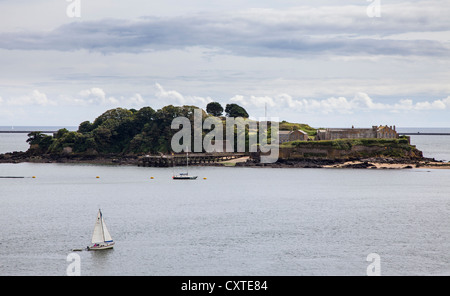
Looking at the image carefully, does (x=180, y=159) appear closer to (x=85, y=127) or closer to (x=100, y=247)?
(x=85, y=127)

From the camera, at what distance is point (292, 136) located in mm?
143375

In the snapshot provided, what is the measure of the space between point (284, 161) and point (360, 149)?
1690 cm

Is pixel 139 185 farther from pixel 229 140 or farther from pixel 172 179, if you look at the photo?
pixel 229 140

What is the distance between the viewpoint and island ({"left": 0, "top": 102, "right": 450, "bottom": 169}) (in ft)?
431

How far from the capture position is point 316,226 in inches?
2329

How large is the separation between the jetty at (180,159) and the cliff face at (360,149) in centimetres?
2027

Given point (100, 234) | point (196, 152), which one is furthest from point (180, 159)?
point (100, 234)

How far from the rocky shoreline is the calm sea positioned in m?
19.6

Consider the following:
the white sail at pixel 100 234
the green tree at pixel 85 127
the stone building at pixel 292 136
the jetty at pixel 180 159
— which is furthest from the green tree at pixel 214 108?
the white sail at pixel 100 234
